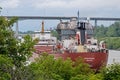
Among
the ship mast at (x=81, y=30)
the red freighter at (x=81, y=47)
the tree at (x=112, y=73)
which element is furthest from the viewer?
the ship mast at (x=81, y=30)

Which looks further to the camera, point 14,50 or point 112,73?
point 112,73

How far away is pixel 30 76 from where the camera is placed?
41.7ft

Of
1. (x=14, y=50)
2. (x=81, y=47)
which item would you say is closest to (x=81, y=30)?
A: (x=81, y=47)

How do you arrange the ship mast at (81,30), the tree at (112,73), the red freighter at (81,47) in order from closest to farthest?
the tree at (112,73) < the red freighter at (81,47) < the ship mast at (81,30)

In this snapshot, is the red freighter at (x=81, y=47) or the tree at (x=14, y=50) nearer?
the tree at (x=14, y=50)

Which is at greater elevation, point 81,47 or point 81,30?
point 81,30

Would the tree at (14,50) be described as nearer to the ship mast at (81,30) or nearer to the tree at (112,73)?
the tree at (112,73)

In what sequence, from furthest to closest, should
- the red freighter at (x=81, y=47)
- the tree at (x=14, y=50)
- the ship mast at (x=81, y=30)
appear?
the ship mast at (x=81, y=30) → the red freighter at (x=81, y=47) → the tree at (x=14, y=50)

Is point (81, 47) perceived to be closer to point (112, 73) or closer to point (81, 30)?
point (81, 30)

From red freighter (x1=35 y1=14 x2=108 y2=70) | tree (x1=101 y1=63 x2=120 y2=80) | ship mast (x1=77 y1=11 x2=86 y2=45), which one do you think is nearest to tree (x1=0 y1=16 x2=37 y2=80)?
tree (x1=101 y1=63 x2=120 y2=80)

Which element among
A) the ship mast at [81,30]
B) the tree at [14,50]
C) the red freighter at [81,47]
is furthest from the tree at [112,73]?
the ship mast at [81,30]

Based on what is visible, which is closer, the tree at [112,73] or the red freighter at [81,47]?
the tree at [112,73]

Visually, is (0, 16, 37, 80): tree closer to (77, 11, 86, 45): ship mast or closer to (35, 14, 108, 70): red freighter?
Result: (35, 14, 108, 70): red freighter

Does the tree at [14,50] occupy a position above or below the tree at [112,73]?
above
